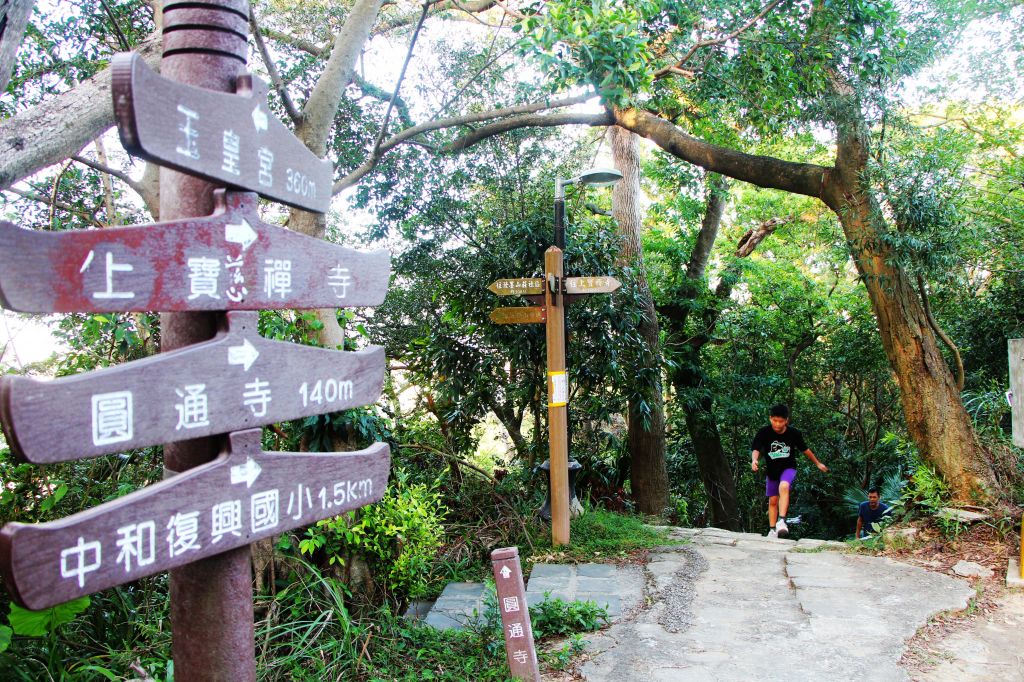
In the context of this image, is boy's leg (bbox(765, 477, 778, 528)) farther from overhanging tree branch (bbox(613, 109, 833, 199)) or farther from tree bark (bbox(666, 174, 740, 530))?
overhanging tree branch (bbox(613, 109, 833, 199))

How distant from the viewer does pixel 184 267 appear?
197cm

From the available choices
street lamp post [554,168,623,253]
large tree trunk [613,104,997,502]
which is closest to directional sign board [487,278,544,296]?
street lamp post [554,168,623,253]

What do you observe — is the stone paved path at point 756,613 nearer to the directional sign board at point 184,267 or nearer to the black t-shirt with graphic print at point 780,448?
the black t-shirt with graphic print at point 780,448

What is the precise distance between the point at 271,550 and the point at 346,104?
18.5 ft

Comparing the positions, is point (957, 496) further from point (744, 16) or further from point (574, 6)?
point (574, 6)

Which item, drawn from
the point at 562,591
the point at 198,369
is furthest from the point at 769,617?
the point at 198,369

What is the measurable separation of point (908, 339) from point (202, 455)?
6741mm

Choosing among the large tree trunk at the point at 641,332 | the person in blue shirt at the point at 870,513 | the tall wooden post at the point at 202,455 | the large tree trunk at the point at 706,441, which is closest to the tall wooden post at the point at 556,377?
the large tree trunk at the point at 641,332

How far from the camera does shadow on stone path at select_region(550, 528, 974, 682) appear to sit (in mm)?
4188

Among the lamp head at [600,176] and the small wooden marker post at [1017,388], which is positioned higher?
the lamp head at [600,176]

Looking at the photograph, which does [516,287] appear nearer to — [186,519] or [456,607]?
[456,607]

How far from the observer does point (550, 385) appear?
6504 mm

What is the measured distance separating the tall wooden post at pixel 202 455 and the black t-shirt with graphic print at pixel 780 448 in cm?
652

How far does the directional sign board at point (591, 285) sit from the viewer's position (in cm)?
625
